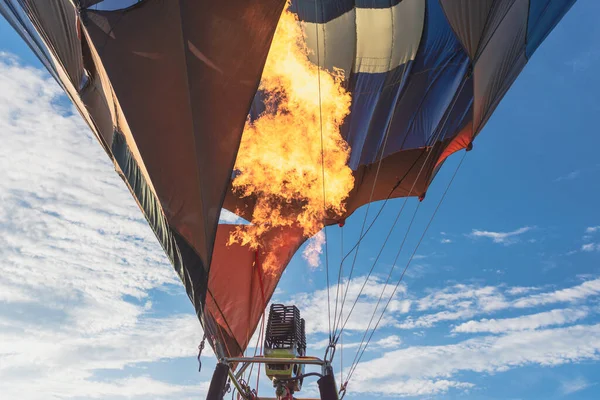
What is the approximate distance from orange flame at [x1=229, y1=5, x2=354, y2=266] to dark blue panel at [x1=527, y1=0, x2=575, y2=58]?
9.32ft

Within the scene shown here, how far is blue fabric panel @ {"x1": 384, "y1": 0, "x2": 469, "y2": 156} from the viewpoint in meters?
8.60

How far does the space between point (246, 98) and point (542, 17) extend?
448cm

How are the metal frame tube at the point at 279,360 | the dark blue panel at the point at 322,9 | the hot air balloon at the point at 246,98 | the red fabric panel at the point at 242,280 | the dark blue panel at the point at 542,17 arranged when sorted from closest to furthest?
the metal frame tube at the point at 279,360 → the hot air balloon at the point at 246,98 → the dark blue panel at the point at 542,17 → the red fabric panel at the point at 242,280 → the dark blue panel at the point at 322,9

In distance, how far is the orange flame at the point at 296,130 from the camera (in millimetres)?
8648

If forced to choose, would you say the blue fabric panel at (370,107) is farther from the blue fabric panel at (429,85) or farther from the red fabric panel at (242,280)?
the red fabric panel at (242,280)

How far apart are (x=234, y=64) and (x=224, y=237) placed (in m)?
3.81

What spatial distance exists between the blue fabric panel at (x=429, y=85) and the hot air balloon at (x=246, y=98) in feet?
0.07

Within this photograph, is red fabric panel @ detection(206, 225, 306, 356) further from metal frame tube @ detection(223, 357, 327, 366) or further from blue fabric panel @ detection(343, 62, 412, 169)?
metal frame tube @ detection(223, 357, 327, 366)

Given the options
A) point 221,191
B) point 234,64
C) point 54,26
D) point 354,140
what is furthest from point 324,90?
point 54,26

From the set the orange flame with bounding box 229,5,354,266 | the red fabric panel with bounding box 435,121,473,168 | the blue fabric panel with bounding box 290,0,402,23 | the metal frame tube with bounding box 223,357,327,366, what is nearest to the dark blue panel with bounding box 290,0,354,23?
the blue fabric panel with bounding box 290,0,402,23

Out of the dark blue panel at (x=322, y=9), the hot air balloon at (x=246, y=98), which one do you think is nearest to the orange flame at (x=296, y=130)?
the hot air balloon at (x=246, y=98)

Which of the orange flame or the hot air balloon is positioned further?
the orange flame

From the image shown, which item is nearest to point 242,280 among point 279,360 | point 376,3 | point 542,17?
point 279,360

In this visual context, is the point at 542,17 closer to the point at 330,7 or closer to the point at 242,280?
the point at 330,7
